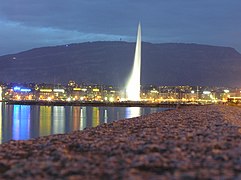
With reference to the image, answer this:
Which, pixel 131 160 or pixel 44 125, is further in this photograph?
pixel 44 125

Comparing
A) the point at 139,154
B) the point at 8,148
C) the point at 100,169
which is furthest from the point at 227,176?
the point at 8,148

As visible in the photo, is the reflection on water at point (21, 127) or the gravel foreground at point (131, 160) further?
the reflection on water at point (21, 127)

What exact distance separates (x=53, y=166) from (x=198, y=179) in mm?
2400

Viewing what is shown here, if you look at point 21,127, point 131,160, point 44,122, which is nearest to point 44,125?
point 21,127

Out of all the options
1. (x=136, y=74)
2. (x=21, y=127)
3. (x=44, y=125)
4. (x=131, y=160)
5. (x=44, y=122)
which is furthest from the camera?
(x=136, y=74)

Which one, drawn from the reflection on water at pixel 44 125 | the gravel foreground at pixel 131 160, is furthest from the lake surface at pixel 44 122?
the gravel foreground at pixel 131 160

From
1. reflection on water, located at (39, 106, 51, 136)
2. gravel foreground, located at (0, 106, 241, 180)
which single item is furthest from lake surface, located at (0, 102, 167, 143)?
gravel foreground, located at (0, 106, 241, 180)

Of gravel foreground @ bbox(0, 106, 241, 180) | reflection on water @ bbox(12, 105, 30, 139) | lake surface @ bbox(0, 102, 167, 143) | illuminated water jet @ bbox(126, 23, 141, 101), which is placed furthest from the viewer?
illuminated water jet @ bbox(126, 23, 141, 101)

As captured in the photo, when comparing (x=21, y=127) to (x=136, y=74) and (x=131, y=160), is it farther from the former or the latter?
(x=136, y=74)

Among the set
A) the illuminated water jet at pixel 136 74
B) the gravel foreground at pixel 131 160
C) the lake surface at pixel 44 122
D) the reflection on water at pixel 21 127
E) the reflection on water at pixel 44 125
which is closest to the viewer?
the gravel foreground at pixel 131 160

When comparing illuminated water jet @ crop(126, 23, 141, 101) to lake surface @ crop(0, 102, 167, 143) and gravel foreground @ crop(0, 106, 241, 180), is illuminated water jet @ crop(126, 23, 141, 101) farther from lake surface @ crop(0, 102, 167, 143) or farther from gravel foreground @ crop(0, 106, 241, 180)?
gravel foreground @ crop(0, 106, 241, 180)

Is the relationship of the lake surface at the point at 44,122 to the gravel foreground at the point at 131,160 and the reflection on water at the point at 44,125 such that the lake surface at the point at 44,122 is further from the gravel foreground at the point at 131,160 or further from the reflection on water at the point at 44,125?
the gravel foreground at the point at 131,160

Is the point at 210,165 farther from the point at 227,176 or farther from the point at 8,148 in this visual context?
the point at 8,148

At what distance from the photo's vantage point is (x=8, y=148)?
11.4m
